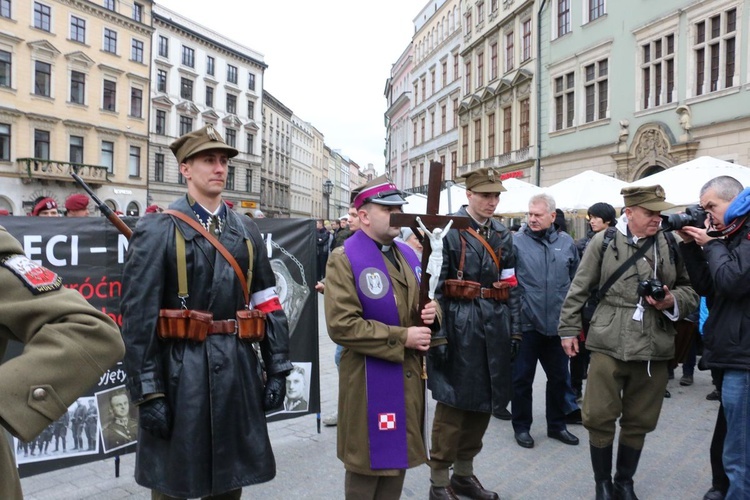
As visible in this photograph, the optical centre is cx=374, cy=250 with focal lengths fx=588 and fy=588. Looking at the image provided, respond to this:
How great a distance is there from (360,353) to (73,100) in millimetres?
45029

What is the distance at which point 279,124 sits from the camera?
77.4 metres

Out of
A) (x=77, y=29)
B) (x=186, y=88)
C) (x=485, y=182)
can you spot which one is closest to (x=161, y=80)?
(x=186, y=88)

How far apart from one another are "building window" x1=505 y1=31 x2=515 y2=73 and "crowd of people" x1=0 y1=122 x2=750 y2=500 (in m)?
29.8

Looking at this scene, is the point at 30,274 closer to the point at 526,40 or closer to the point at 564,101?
the point at 564,101

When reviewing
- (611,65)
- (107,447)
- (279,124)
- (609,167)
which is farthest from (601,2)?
(279,124)

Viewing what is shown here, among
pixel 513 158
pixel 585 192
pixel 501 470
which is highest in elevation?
pixel 513 158

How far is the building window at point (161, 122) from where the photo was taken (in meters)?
51.3

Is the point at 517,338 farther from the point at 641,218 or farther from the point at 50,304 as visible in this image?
the point at 50,304

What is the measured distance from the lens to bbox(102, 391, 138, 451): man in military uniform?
4.29 meters

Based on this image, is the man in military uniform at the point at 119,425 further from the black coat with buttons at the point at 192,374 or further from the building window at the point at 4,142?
the building window at the point at 4,142

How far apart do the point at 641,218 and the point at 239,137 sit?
61.0 meters

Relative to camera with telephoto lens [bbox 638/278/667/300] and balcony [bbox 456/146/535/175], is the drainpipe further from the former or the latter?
camera with telephoto lens [bbox 638/278/667/300]

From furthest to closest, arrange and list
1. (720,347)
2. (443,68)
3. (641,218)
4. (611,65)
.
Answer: (443,68), (611,65), (641,218), (720,347)

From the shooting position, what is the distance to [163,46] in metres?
51.6
